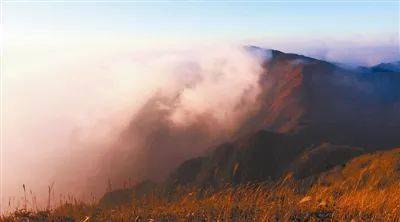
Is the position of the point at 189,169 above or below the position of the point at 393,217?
below

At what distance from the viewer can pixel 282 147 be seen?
177625 millimetres

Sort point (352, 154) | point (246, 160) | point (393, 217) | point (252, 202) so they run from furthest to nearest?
point (246, 160), point (352, 154), point (252, 202), point (393, 217)

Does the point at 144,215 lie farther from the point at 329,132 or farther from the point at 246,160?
the point at 329,132

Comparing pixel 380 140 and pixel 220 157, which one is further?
pixel 380 140

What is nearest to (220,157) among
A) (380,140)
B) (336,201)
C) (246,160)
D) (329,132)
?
(246,160)

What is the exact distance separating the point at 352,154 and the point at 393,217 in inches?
4611

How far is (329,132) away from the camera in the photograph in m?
199

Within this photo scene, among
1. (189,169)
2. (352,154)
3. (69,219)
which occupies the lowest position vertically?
(189,169)

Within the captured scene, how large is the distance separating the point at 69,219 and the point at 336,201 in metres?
5.27

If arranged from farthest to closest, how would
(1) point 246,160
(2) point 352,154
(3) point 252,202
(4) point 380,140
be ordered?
(4) point 380,140, (1) point 246,160, (2) point 352,154, (3) point 252,202

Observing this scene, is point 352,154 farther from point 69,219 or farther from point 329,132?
point 69,219

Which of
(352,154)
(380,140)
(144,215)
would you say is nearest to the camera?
(144,215)

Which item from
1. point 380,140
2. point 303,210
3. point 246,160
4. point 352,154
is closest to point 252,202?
point 303,210

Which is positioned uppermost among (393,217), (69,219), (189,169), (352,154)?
(393,217)
